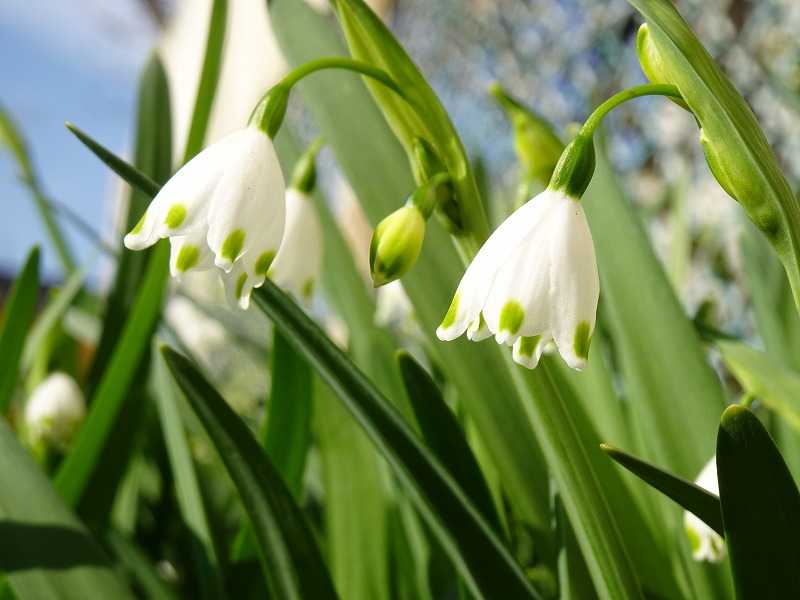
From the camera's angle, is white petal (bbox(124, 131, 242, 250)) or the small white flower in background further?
the small white flower in background

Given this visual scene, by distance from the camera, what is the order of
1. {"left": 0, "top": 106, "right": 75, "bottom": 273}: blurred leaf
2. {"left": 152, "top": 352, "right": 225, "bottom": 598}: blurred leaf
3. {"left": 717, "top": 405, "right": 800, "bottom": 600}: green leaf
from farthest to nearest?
{"left": 0, "top": 106, "right": 75, "bottom": 273}: blurred leaf, {"left": 152, "top": 352, "right": 225, "bottom": 598}: blurred leaf, {"left": 717, "top": 405, "right": 800, "bottom": 600}: green leaf

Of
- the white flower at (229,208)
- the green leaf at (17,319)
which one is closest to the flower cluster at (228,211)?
the white flower at (229,208)

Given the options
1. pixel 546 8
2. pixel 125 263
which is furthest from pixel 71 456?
pixel 546 8

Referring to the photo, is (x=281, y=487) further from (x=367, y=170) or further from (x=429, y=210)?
(x=367, y=170)

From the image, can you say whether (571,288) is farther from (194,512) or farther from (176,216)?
(194,512)

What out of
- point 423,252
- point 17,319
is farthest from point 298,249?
point 17,319

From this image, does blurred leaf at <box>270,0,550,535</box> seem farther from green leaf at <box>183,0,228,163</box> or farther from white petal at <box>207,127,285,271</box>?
white petal at <box>207,127,285,271</box>

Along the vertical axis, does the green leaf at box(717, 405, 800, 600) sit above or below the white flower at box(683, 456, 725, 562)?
above

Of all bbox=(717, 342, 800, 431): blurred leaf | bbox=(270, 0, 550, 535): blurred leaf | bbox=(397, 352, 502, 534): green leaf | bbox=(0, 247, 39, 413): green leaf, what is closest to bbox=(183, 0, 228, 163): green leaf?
bbox=(270, 0, 550, 535): blurred leaf
